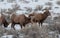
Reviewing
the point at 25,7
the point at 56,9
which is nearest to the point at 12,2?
the point at 25,7

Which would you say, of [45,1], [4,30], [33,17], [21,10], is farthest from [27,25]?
[45,1]

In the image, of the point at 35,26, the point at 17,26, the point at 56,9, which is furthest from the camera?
the point at 56,9

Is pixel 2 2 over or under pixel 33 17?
under

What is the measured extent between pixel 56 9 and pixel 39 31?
550 centimetres

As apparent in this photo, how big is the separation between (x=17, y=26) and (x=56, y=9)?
14.9 ft

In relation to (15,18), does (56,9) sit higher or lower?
lower

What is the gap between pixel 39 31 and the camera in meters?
8.82

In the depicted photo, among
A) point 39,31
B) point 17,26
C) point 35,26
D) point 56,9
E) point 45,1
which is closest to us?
point 39,31

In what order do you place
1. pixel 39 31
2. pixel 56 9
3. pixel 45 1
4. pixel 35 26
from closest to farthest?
pixel 39 31 → pixel 35 26 → pixel 56 9 → pixel 45 1

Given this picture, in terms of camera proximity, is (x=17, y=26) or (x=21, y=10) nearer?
(x=17, y=26)

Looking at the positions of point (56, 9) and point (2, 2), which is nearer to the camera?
point (56, 9)

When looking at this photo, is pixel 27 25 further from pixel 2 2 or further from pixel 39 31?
pixel 2 2

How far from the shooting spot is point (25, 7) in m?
15.0

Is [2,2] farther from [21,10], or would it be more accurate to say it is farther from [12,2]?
[21,10]
